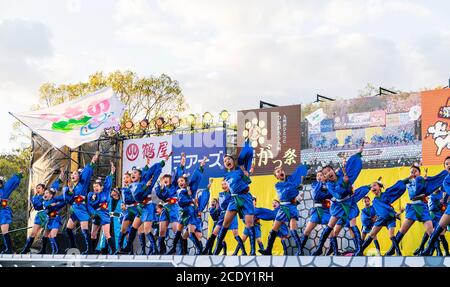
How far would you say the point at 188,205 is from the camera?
645 inches

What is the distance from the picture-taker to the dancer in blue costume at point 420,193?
1341cm

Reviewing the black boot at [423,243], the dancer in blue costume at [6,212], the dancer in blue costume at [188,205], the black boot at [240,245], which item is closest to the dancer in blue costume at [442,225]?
the black boot at [423,243]

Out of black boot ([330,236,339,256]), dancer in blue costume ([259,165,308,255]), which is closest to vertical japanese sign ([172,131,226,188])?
dancer in blue costume ([259,165,308,255])

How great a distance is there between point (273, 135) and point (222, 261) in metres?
5.20

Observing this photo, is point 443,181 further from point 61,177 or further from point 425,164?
point 61,177

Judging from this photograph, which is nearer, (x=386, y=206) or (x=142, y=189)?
(x=386, y=206)

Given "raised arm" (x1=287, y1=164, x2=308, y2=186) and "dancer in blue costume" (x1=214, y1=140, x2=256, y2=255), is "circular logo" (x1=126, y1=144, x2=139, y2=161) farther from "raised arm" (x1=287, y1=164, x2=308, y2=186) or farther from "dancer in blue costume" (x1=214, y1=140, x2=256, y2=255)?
"raised arm" (x1=287, y1=164, x2=308, y2=186)

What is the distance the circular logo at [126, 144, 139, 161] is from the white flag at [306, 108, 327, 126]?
4.43m

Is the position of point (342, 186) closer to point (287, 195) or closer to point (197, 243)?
point (287, 195)

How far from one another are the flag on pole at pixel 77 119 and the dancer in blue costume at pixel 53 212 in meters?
1.64

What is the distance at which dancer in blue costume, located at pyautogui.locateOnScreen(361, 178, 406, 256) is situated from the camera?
548 inches

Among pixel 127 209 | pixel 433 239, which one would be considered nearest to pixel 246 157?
pixel 433 239
